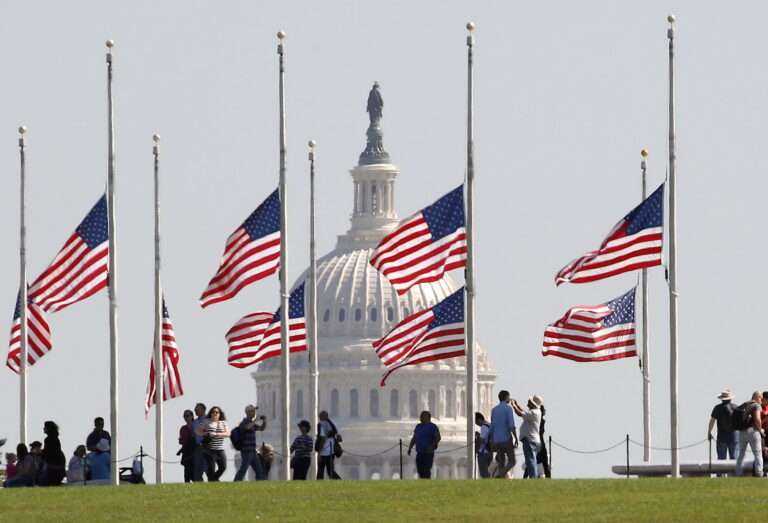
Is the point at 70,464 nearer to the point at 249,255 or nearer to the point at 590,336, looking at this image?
the point at 249,255

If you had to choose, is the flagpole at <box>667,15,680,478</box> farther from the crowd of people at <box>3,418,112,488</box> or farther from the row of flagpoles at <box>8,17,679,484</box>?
the crowd of people at <box>3,418,112,488</box>

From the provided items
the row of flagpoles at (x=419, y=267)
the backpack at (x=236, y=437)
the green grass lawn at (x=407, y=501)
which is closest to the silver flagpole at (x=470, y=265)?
the row of flagpoles at (x=419, y=267)

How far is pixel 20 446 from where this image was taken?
Answer: 238ft

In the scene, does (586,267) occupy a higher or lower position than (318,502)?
higher

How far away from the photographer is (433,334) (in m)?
75.5

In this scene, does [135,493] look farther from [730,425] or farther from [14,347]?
[14,347]

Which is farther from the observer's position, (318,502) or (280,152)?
(280,152)

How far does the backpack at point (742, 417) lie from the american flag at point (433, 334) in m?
8.18

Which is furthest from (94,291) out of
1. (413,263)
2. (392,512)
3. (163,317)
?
(392,512)

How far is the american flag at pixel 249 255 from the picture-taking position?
251ft

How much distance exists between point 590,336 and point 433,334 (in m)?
5.41

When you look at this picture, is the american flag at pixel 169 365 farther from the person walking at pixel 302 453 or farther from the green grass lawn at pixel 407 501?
the green grass lawn at pixel 407 501

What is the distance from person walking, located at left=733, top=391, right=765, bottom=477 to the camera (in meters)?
68.1

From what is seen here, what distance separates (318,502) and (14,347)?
30944 mm
